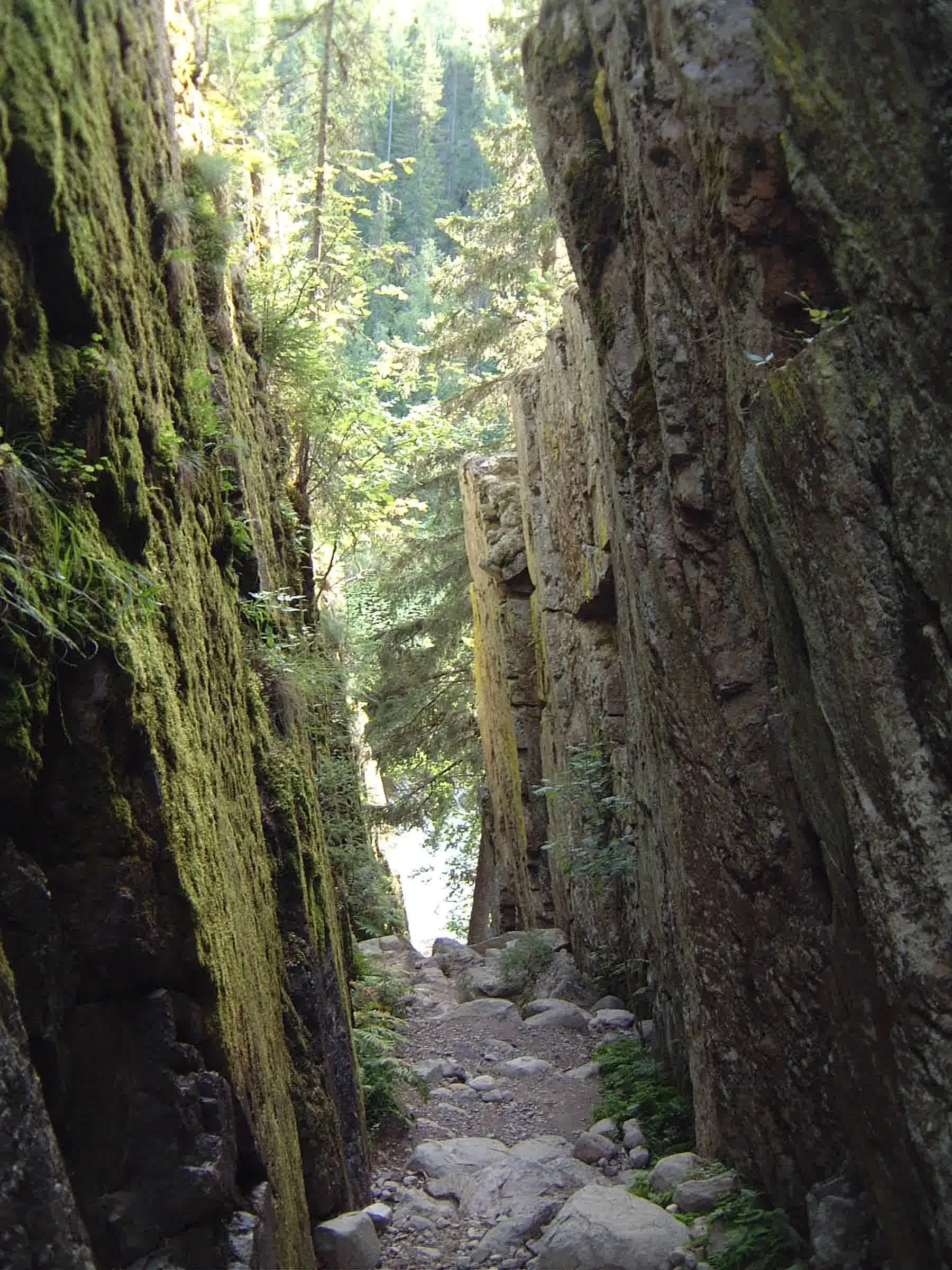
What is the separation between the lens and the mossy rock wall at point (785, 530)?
12.0 ft

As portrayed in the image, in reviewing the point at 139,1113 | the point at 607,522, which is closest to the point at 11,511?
the point at 139,1113

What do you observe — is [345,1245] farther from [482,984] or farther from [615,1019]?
[482,984]

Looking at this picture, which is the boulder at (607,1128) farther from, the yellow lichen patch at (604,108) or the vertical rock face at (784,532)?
the yellow lichen patch at (604,108)

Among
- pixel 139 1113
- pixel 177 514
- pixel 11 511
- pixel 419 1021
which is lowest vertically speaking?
pixel 419 1021

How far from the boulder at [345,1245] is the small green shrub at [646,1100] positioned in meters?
2.32

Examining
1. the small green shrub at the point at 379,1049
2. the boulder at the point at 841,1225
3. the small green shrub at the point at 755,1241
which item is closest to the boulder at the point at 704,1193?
the small green shrub at the point at 755,1241

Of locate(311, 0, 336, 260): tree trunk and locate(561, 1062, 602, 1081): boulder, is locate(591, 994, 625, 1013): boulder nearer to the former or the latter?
locate(561, 1062, 602, 1081): boulder

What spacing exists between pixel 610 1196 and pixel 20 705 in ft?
12.5

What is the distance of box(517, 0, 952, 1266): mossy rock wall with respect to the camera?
3.67m

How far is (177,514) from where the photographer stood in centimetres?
433

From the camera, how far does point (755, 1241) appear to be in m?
4.66

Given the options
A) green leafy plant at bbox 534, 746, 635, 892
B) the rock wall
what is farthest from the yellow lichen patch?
green leafy plant at bbox 534, 746, 635, 892

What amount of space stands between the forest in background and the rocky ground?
1837mm

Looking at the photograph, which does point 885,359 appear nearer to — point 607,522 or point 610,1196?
point 610,1196
